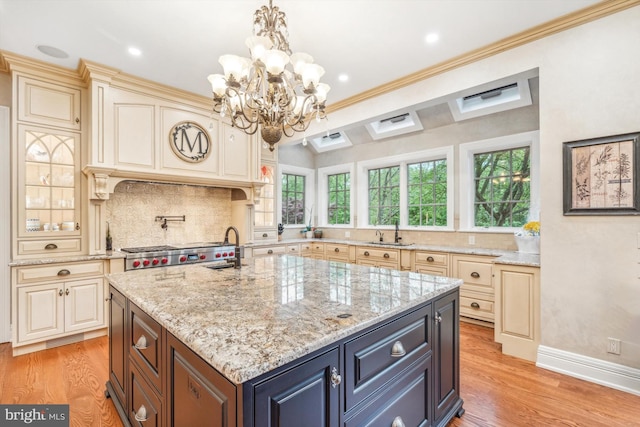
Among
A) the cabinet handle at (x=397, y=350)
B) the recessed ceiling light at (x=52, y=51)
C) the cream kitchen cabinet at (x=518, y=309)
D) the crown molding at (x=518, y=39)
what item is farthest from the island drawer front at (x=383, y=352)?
the recessed ceiling light at (x=52, y=51)

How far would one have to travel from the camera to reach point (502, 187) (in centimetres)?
392

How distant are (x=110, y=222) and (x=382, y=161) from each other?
4.01m

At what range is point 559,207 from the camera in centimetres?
251

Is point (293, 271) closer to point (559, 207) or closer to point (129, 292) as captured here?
point (129, 292)

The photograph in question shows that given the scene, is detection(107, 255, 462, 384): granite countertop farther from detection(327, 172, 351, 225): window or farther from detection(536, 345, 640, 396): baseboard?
detection(327, 172, 351, 225): window

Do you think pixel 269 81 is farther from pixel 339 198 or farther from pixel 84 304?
pixel 339 198

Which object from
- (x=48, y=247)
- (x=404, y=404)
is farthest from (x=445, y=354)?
(x=48, y=247)

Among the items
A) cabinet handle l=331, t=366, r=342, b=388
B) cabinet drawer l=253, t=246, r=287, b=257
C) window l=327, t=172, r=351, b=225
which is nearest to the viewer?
cabinet handle l=331, t=366, r=342, b=388

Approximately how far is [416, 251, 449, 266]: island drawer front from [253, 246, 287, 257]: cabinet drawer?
214cm

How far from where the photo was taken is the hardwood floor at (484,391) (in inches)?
Answer: 76.1

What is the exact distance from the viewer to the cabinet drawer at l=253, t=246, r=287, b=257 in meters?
4.58

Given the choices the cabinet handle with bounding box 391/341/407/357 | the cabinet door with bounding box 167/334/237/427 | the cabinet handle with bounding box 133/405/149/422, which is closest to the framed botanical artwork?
the cabinet handle with bounding box 391/341/407/357

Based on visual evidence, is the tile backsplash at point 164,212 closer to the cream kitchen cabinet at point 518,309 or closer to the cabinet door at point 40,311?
the cabinet door at point 40,311

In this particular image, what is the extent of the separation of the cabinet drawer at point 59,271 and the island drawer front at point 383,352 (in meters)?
3.20
